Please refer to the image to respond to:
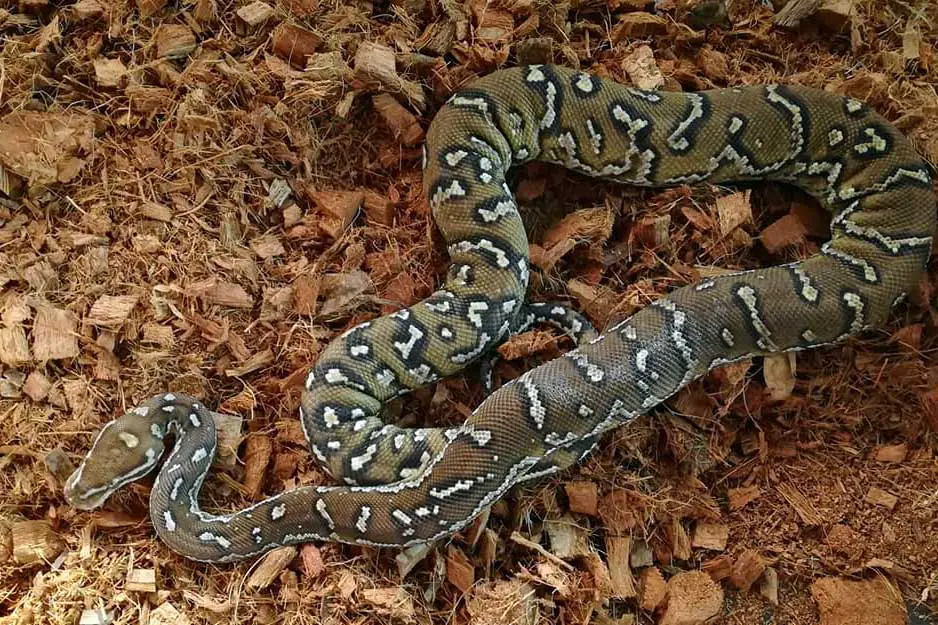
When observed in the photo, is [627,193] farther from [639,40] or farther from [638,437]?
[638,437]

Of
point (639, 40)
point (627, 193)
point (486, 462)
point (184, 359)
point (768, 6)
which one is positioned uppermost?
point (768, 6)

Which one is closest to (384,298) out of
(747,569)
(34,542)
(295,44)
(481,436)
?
(481,436)

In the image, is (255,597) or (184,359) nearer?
(255,597)

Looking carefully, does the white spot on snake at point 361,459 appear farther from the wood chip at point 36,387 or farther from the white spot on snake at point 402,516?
the wood chip at point 36,387

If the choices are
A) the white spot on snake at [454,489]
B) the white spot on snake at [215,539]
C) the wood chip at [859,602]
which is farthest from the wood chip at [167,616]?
the wood chip at [859,602]

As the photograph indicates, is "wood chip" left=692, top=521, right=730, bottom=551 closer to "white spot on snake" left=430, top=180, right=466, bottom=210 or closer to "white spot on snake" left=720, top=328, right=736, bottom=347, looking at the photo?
"white spot on snake" left=720, top=328, right=736, bottom=347

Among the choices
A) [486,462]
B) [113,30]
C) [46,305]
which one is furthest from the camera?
[113,30]

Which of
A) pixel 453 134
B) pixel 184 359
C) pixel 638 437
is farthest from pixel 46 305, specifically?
pixel 638 437

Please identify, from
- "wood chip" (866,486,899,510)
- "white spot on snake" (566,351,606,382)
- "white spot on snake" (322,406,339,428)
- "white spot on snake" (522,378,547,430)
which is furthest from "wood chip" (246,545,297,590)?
"wood chip" (866,486,899,510)

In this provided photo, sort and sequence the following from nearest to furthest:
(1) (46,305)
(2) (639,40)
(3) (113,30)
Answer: (1) (46,305) < (3) (113,30) < (2) (639,40)
